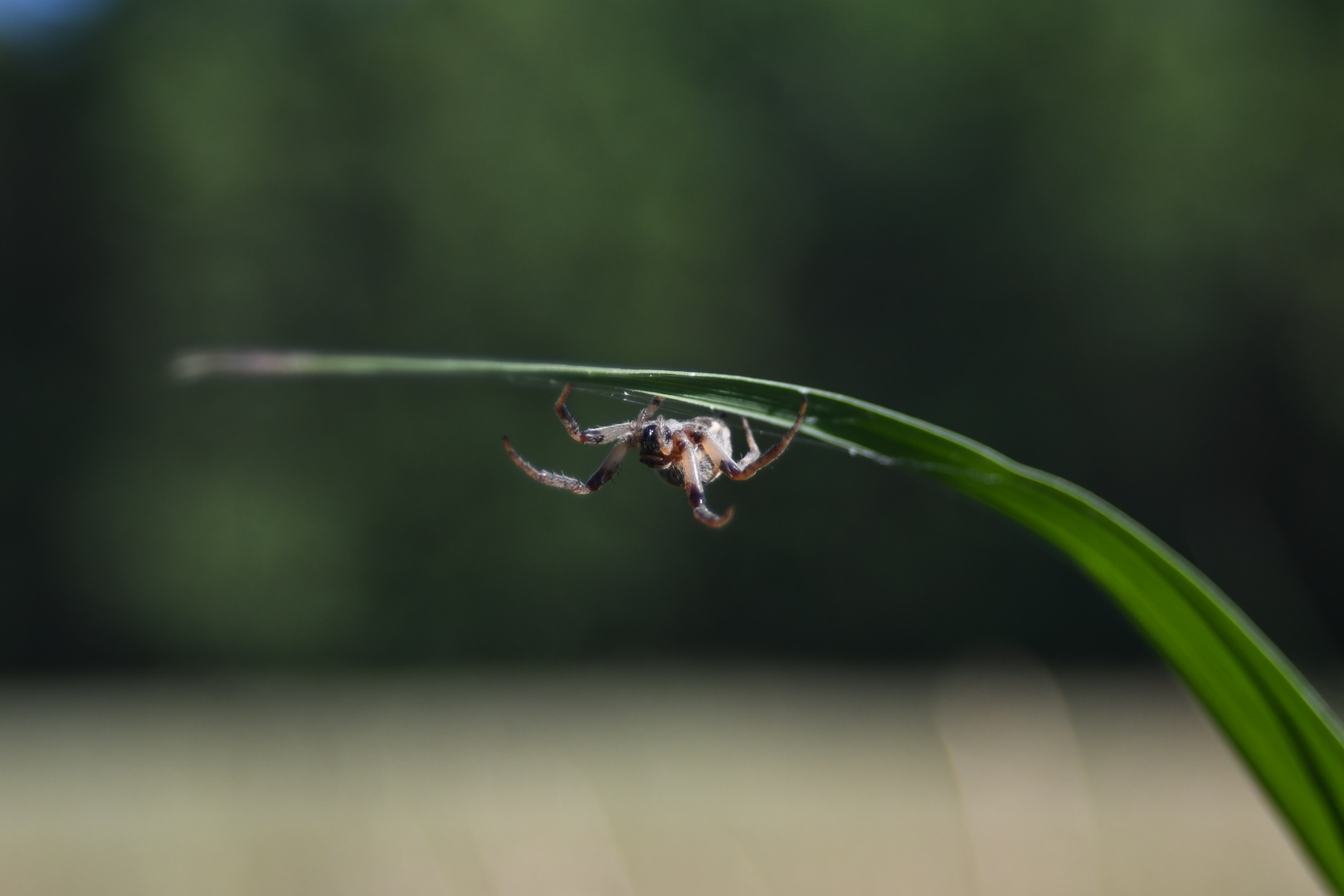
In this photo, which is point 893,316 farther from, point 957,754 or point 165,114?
point 957,754

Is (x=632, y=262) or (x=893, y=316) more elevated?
(x=632, y=262)

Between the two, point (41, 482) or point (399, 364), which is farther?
point (41, 482)

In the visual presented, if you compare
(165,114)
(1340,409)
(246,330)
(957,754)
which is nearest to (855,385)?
(1340,409)

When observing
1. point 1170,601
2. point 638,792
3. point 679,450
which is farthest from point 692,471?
point 638,792

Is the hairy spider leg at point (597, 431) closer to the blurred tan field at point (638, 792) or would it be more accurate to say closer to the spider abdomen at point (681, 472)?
the spider abdomen at point (681, 472)

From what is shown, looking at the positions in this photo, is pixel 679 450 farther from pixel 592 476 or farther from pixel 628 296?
pixel 628 296

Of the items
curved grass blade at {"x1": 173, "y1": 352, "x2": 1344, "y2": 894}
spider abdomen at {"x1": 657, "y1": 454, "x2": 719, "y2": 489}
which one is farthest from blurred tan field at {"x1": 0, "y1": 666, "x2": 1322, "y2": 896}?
curved grass blade at {"x1": 173, "y1": 352, "x2": 1344, "y2": 894}

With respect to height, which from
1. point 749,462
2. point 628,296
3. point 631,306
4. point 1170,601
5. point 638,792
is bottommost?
point 1170,601
